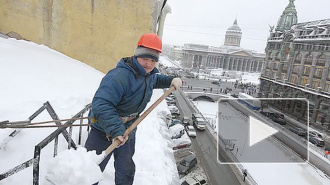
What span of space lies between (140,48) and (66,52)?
810cm

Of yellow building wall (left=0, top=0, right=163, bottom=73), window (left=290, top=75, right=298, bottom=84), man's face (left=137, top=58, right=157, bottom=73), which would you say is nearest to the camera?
man's face (left=137, top=58, right=157, bottom=73)

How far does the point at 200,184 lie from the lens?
11414mm

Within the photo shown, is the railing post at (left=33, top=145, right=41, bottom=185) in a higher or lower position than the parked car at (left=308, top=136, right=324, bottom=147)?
higher

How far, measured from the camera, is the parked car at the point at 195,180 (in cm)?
1111

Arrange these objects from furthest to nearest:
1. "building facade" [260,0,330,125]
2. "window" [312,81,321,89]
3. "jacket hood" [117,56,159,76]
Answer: "window" [312,81,321,89], "building facade" [260,0,330,125], "jacket hood" [117,56,159,76]

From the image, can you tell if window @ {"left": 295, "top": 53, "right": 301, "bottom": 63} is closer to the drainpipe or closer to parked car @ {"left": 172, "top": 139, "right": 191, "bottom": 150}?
parked car @ {"left": 172, "top": 139, "right": 191, "bottom": 150}

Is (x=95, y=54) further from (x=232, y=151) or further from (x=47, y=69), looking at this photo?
(x=232, y=151)

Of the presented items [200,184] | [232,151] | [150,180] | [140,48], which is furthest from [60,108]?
[232,151]

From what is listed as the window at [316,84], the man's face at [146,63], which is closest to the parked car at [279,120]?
the window at [316,84]

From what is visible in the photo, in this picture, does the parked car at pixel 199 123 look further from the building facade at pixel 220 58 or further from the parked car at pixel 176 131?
the building facade at pixel 220 58

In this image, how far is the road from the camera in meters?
13.1

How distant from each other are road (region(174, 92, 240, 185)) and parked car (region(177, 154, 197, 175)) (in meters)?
1.27

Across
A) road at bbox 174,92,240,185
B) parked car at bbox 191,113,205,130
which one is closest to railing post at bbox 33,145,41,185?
road at bbox 174,92,240,185

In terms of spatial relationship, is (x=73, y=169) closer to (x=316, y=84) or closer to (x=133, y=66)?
(x=133, y=66)
